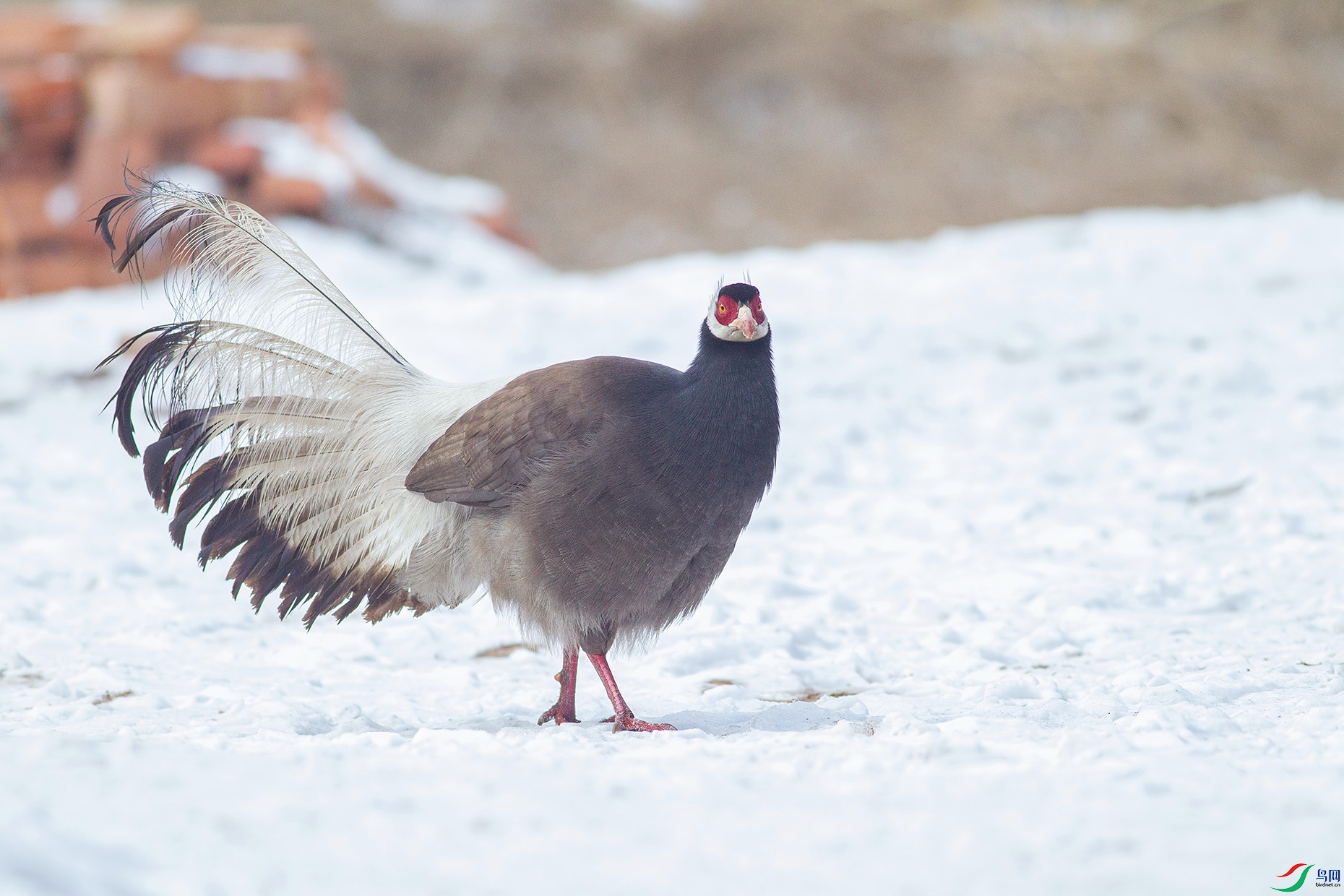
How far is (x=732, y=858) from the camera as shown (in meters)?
2.47

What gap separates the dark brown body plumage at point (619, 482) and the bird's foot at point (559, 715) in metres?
0.22

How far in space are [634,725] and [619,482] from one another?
76 cm

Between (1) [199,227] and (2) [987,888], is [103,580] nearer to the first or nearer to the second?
(1) [199,227]

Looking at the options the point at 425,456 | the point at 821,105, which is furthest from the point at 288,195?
the point at 821,105

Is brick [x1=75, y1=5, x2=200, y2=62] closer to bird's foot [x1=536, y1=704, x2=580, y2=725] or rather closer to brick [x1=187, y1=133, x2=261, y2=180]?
brick [x1=187, y1=133, x2=261, y2=180]

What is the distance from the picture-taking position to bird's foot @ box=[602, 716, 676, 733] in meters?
3.73

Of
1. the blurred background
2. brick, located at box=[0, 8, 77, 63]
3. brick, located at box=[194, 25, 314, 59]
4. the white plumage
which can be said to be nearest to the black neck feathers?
the white plumage

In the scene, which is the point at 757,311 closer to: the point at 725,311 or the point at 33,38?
the point at 725,311

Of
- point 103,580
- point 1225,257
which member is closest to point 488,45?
point 1225,257

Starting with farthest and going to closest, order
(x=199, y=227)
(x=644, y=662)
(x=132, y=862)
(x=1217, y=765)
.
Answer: (x=644, y=662), (x=199, y=227), (x=1217, y=765), (x=132, y=862)

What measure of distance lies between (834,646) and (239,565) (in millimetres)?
2224

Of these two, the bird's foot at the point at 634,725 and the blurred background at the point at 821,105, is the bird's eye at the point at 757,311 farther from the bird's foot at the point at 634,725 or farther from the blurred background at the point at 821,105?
the blurred background at the point at 821,105

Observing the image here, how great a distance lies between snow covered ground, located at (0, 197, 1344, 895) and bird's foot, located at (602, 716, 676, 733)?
0.09 metres

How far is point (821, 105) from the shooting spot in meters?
27.3
